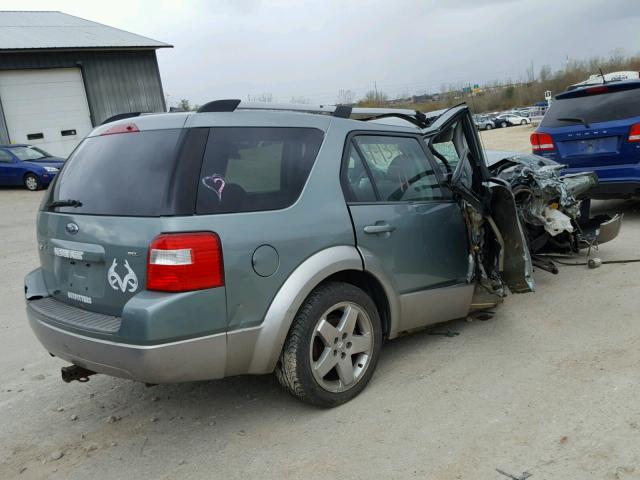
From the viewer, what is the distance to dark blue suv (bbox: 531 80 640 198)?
702 cm

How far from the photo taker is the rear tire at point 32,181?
1691cm

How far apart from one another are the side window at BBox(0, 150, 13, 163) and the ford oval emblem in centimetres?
1618

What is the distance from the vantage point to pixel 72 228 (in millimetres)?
3217

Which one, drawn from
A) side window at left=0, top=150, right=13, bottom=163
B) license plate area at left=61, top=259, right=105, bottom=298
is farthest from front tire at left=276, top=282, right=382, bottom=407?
side window at left=0, top=150, right=13, bottom=163

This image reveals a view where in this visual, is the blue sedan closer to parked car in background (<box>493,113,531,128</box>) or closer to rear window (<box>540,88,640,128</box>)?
rear window (<box>540,88,640,128</box>)

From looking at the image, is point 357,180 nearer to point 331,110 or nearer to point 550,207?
point 331,110

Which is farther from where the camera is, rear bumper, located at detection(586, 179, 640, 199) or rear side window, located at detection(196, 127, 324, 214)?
rear bumper, located at detection(586, 179, 640, 199)

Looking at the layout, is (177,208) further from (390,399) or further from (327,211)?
(390,399)

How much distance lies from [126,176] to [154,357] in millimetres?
1005

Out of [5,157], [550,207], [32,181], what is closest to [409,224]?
[550,207]

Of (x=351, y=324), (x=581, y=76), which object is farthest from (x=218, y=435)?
(x=581, y=76)

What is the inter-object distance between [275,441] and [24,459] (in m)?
1.39

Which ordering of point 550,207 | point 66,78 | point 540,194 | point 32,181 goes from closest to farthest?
point 540,194 < point 550,207 < point 32,181 < point 66,78

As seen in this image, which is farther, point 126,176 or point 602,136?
point 602,136
